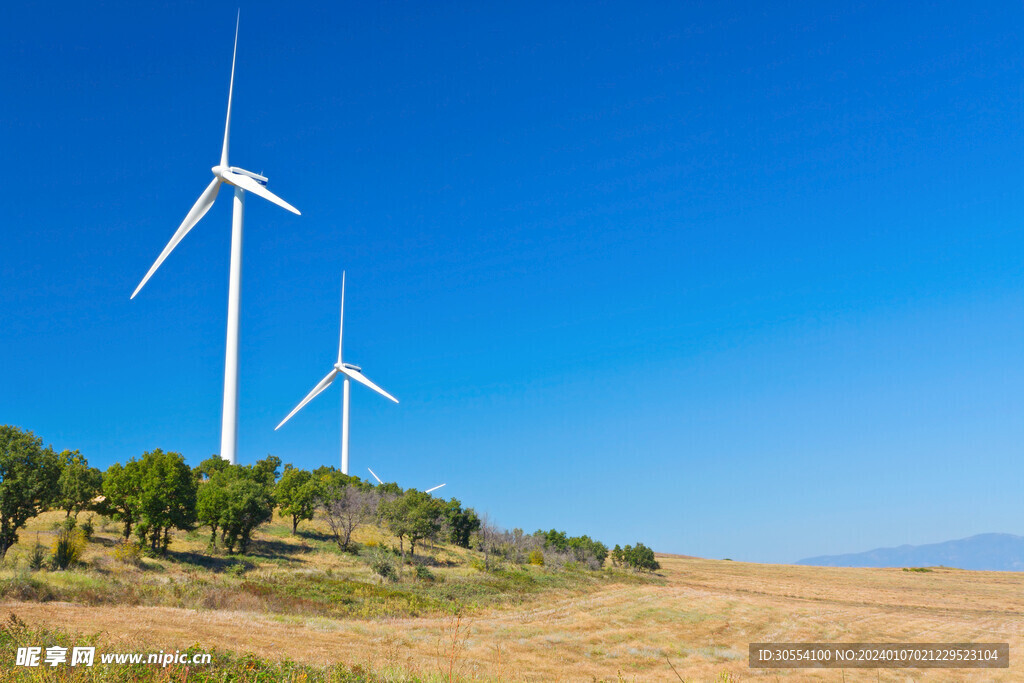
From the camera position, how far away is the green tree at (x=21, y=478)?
44594 mm

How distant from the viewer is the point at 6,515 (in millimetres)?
44719

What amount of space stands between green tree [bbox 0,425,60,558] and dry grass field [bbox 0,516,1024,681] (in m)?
10.4

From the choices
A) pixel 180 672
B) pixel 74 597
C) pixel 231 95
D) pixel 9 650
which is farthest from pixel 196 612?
pixel 231 95

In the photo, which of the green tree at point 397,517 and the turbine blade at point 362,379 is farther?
the turbine blade at point 362,379

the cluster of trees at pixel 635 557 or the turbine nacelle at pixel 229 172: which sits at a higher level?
the turbine nacelle at pixel 229 172

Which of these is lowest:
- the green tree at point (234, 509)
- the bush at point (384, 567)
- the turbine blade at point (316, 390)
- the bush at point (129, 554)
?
the bush at point (384, 567)

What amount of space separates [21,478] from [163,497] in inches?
456

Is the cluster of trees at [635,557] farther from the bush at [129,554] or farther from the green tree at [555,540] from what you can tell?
the bush at [129,554]

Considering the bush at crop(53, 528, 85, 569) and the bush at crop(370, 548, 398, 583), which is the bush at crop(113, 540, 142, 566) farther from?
the bush at crop(370, 548, 398, 583)

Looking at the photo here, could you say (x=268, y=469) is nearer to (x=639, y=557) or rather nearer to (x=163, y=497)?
(x=163, y=497)

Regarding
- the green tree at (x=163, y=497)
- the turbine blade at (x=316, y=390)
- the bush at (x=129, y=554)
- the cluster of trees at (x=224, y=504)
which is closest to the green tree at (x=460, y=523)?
the cluster of trees at (x=224, y=504)

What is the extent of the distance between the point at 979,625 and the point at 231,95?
8830cm

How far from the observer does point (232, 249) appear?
2977 inches

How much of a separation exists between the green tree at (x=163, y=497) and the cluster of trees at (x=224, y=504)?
3.2 inches
